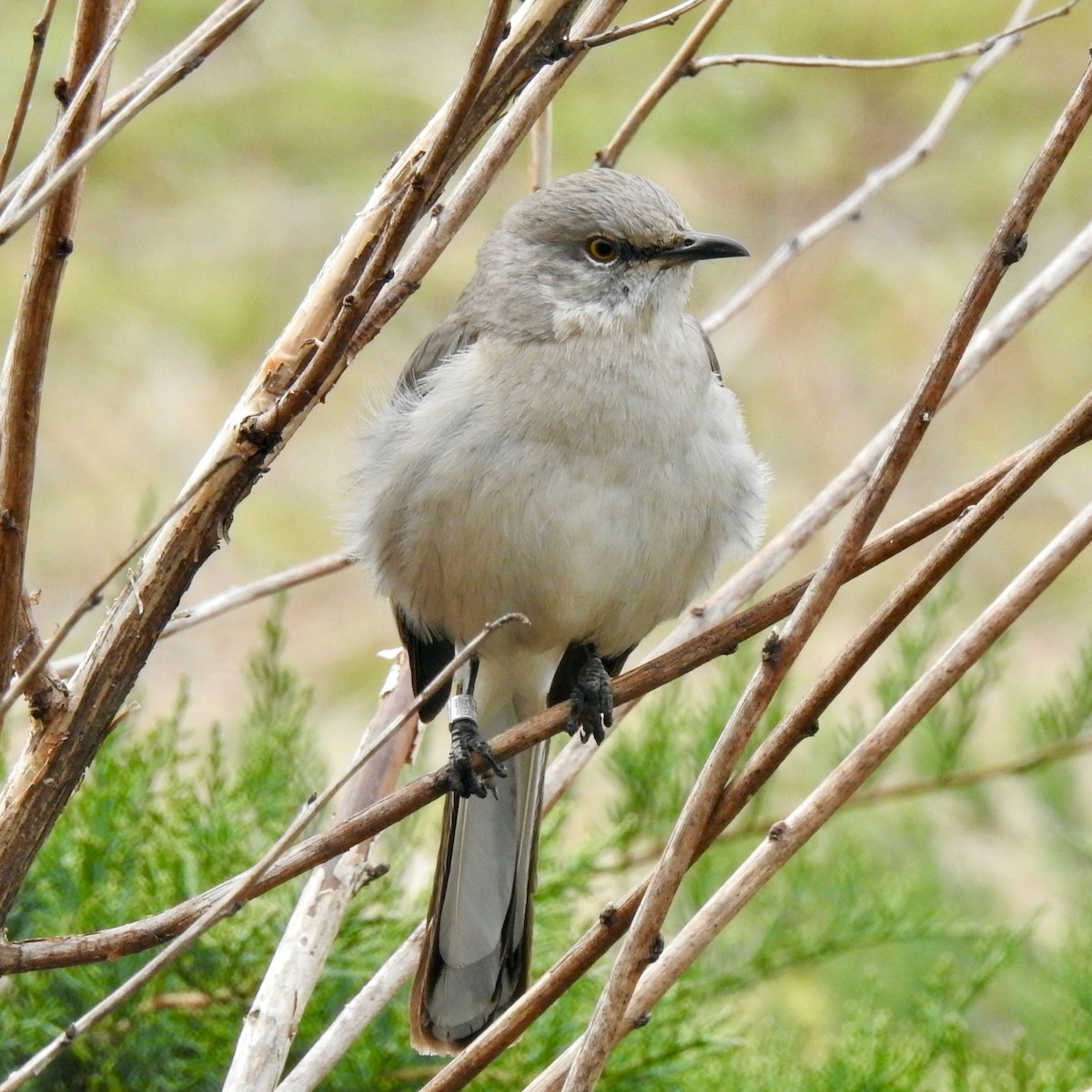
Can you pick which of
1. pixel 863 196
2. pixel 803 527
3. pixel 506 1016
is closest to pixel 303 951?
pixel 506 1016

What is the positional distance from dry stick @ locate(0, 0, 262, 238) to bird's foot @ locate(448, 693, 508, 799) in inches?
40.9

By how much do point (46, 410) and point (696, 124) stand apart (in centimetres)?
428

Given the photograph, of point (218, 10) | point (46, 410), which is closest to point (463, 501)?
point (218, 10)

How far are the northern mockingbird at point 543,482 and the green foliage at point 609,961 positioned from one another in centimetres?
38

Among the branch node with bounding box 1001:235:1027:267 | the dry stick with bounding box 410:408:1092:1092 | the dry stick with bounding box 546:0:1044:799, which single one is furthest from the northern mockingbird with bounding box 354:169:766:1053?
the branch node with bounding box 1001:235:1027:267

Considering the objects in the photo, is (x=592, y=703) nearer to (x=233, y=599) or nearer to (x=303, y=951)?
(x=233, y=599)

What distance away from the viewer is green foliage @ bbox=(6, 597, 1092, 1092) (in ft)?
10.5

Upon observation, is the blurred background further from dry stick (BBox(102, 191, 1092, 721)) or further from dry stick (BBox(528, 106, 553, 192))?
dry stick (BBox(102, 191, 1092, 721))

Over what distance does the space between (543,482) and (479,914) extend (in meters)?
0.81

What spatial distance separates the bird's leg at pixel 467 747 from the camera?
114 inches

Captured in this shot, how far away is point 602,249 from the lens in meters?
3.49

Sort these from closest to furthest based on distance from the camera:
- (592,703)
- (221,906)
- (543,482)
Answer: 1. (221,906)
2. (543,482)
3. (592,703)

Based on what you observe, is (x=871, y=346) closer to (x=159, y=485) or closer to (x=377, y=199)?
(x=159, y=485)

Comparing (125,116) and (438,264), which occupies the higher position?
(438,264)
